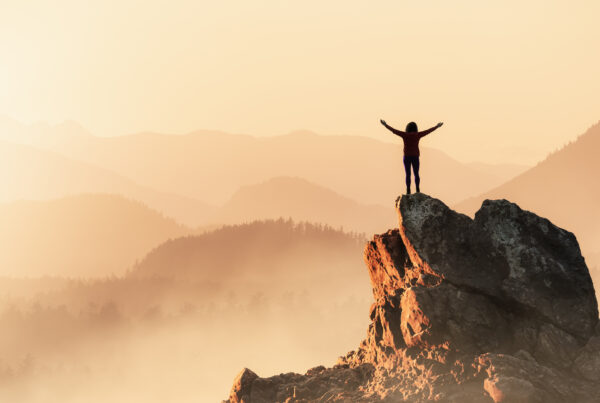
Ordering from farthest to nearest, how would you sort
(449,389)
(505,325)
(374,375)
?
(374,375)
(505,325)
(449,389)

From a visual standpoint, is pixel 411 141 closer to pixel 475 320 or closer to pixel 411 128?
pixel 411 128

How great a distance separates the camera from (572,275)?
2702 cm

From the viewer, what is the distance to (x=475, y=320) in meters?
25.8

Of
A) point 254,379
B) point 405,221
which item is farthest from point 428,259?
point 254,379

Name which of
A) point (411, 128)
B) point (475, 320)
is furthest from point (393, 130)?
point (475, 320)

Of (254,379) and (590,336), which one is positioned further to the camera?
(254,379)

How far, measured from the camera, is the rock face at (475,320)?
2475 centimetres

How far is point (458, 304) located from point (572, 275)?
5.77 meters

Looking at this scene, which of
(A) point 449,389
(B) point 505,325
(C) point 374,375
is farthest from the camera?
(C) point 374,375

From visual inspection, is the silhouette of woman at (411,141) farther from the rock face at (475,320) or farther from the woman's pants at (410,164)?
the rock face at (475,320)

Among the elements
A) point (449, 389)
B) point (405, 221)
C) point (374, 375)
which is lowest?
point (449, 389)

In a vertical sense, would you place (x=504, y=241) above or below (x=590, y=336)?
above

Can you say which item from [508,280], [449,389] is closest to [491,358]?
[449,389]

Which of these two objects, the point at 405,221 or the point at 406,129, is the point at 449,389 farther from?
the point at 406,129
